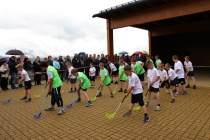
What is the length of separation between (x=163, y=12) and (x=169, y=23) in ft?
25.3

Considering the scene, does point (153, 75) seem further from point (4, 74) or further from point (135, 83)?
point (4, 74)

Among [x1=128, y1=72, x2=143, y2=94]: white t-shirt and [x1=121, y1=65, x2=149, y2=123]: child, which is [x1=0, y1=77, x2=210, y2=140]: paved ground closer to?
[x1=121, y1=65, x2=149, y2=123]: child

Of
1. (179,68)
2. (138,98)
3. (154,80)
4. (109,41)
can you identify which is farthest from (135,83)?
(109,41)

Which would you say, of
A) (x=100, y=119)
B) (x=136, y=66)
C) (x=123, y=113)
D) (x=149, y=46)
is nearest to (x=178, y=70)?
(x=136, y=66)

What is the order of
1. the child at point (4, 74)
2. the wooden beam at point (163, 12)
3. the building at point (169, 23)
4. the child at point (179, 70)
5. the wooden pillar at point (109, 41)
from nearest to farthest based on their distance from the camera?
the child at point (179, 70), the wooden beam at point (163, 12), the building at point (169, 23), the child at point (4, 74), the wooden pillar at point (109, 41)

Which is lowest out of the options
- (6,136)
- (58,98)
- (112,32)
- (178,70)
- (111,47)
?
(6,136)

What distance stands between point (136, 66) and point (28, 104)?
18.1 ft

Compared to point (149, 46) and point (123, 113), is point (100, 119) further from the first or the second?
point (149, 46)

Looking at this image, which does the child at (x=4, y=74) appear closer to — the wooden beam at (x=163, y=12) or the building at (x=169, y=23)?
the building at (x=169, y=23)

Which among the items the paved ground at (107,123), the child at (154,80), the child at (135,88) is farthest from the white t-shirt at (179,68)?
the child at (135,88)

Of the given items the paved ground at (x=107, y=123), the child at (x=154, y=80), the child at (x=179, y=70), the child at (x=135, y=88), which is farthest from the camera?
the child at (x=179, y=70)

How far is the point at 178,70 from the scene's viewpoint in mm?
8109

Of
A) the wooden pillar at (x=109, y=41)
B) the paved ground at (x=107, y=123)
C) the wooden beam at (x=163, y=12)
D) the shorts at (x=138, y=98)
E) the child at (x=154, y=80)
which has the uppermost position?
the wooden beam at (x=163, y=12)

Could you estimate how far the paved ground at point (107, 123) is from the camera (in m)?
4.18
